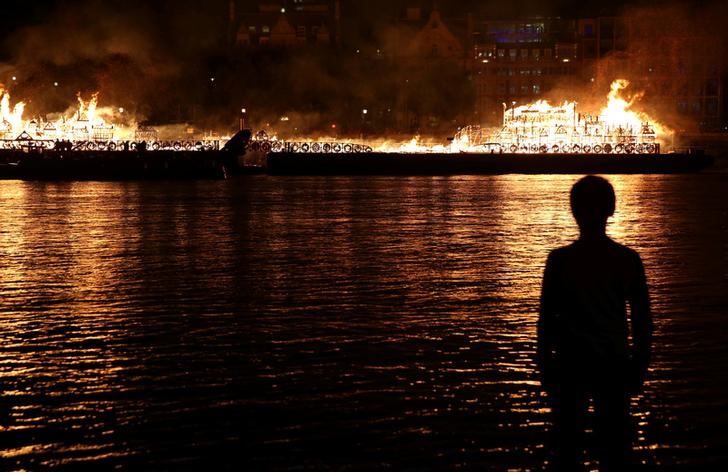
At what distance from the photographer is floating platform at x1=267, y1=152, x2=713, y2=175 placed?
101 m

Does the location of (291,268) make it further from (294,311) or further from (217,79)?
(217,79)

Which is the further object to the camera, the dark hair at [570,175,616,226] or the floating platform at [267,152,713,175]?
the floating platform at [267,152,713,175]

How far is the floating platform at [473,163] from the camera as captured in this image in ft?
333

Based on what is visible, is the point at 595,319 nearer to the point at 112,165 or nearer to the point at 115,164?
the point at 115,164

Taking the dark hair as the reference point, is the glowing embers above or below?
above

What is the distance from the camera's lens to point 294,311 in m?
17.3

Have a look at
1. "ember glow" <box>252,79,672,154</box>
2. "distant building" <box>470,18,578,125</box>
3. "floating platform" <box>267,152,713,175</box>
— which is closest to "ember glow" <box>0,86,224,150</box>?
"floating platform" <box>267,152,713,175</box>

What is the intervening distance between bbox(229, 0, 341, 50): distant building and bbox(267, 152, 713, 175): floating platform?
47431mm

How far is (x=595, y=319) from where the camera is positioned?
680 cm

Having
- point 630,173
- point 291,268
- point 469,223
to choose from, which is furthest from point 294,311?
point 630,173

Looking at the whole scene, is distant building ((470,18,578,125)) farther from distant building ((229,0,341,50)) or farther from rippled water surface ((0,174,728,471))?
rippled water surface ((0,174,728,471))

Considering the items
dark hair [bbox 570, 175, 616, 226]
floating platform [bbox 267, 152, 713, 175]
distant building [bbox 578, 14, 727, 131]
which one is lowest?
floating platform [bbox 267, 152, 713, 175]

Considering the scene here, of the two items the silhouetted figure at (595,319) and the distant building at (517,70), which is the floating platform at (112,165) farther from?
the silhouetted figure at (595,319)

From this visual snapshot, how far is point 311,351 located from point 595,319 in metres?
7.45
